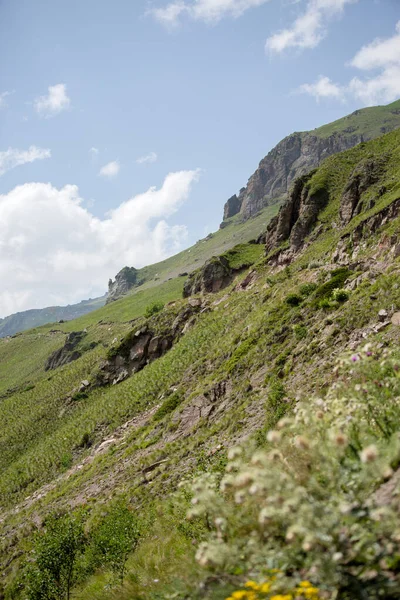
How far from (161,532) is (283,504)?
11.4 m

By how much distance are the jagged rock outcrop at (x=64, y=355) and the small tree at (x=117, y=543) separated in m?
93.0

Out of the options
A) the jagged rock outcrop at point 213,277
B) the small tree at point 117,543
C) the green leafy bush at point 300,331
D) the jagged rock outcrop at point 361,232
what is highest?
the jagged rock outcrop at point 213,277

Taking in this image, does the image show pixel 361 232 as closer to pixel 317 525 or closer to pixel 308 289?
pixel 308 289

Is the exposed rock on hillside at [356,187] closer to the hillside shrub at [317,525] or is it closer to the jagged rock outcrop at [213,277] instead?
the jagged rock outcrop at [213,277]

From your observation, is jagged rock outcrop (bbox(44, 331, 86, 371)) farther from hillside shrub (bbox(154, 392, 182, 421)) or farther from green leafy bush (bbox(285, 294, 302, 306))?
green leafy bush (bbox(285, 294, 302, 306))

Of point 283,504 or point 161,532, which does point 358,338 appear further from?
point 283,504

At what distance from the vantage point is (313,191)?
5691cm

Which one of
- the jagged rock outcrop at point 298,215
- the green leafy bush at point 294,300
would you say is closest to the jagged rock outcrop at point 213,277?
the jagged rock outcrop at point 298,215

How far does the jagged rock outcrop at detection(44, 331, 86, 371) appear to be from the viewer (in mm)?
102188

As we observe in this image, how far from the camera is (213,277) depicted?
71.0 m

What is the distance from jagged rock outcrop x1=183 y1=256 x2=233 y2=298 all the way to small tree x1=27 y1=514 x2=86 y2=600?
56945 mm

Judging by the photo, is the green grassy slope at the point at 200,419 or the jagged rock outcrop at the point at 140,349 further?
the jagged rock outcrop at the point at 140,349

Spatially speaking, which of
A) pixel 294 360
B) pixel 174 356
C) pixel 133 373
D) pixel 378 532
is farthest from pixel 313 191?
pixel 378 532

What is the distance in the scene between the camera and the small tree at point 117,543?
438 inches
